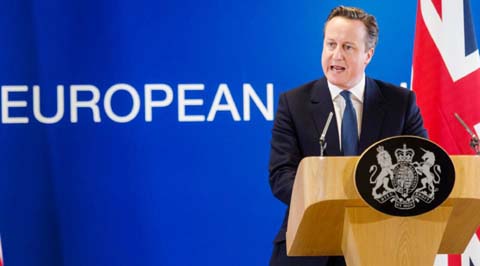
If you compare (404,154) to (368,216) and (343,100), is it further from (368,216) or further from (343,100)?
(343,100)

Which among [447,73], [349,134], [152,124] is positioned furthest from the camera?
[152,124]

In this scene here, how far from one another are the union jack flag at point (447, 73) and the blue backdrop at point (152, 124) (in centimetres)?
26

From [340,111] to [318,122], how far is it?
0.12m

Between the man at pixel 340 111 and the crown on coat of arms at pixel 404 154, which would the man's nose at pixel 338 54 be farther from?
the crown on coat of arms at pixel 404 154

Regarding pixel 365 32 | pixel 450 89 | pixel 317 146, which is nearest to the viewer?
pixel 317 146

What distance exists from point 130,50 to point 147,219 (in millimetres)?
816

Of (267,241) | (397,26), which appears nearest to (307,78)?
(397,26)

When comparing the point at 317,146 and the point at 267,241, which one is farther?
the point at 267,241

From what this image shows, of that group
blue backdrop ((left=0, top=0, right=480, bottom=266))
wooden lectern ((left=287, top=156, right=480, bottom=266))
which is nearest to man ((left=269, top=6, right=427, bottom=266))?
wooden lectern ((left=287, top=156, right=480, bottom=266))

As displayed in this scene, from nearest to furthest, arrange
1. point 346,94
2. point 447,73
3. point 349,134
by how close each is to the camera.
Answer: point 349,134 < point 346,94 < point 447,73

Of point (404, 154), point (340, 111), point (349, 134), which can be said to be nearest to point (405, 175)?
point (404, 154)

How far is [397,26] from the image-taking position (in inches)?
178

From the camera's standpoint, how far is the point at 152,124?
4480 mm

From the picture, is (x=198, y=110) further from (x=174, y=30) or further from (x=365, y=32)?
(x=365, y=32)
